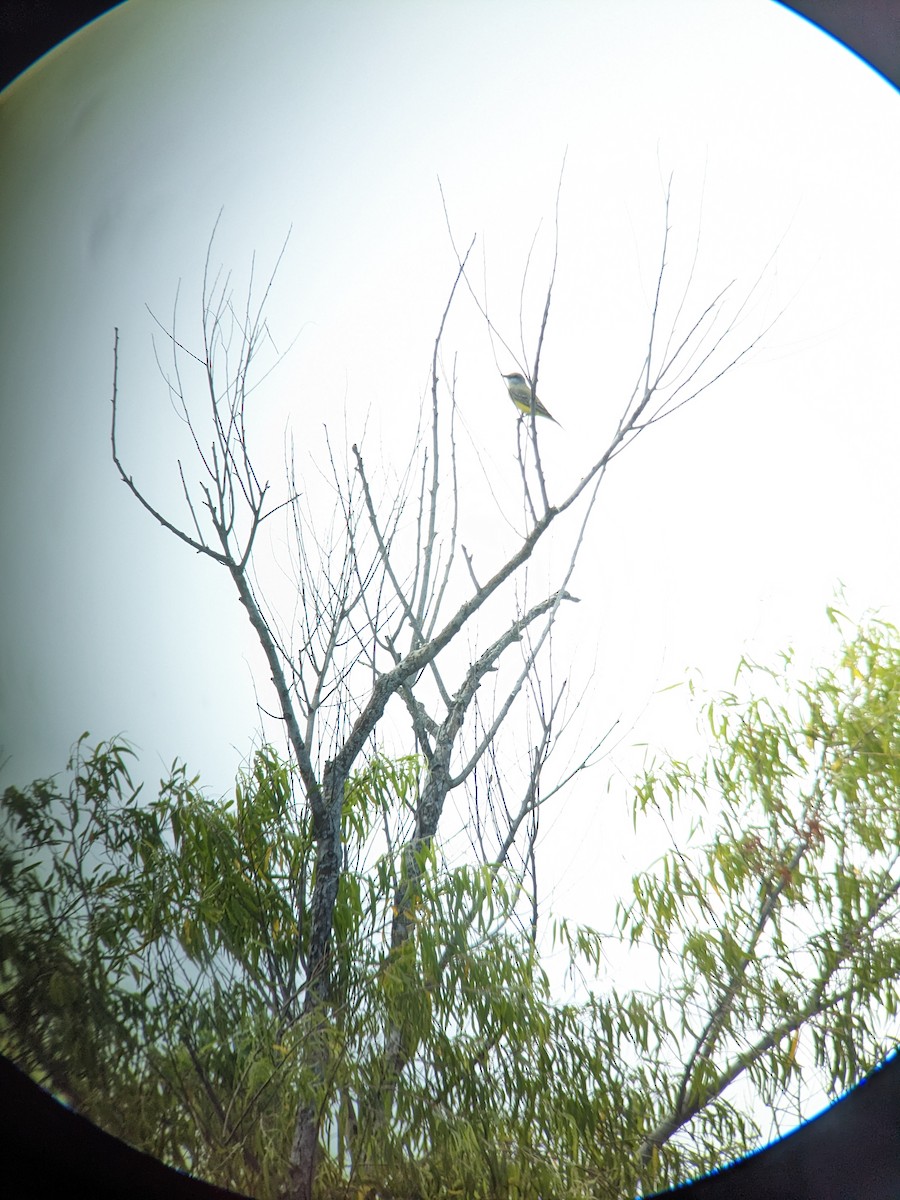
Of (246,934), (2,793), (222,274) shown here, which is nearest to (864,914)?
(246,934)

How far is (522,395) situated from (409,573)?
36 cm

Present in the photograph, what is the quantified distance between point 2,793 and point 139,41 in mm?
1235

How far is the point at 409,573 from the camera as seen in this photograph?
1477 millimetres

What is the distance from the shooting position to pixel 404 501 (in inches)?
59.1

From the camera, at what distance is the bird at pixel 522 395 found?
145 centimetres

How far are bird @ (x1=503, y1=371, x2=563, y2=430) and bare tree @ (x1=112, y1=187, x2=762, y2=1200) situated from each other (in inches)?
0.6

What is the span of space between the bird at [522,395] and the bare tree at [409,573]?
2 cm

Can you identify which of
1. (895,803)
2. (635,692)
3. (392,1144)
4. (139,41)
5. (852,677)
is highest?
(139,41)

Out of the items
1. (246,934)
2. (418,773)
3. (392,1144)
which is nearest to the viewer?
(392,1144)

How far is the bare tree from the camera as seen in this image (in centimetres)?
140

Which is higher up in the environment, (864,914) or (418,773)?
(418,773)

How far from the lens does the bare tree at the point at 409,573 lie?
1.40m

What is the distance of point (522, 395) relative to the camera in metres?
1.46

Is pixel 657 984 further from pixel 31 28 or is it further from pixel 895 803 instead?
pixel 31 28
